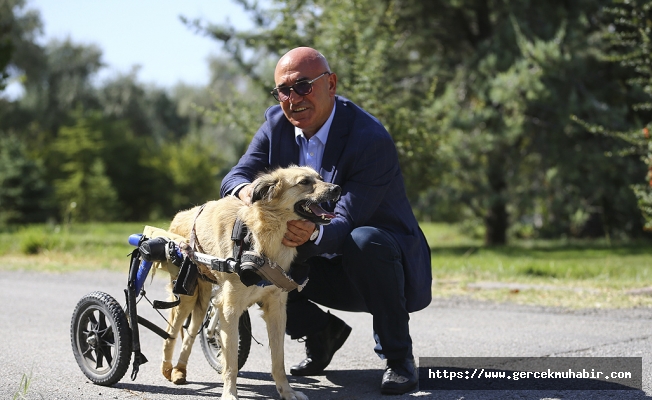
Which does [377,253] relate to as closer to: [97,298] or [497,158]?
[97,298]

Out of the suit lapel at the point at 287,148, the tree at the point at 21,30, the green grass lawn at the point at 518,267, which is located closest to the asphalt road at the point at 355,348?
the green grass lawn at the point at 518,267

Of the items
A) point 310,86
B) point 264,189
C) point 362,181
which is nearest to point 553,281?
point 362,181

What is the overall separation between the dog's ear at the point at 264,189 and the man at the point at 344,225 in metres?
0.20

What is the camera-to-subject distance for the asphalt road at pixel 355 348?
4289 millimetres

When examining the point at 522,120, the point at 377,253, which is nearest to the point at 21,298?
the point at 377,253

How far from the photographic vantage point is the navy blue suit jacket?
4395mm

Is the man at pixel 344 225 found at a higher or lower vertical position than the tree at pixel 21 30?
lower

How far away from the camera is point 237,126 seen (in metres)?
13.1

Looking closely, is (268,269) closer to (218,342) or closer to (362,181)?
(362,181)

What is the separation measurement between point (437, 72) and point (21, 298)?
10461 mm

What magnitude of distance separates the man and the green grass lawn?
1.12 metres

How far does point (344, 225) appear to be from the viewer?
4.32 meters

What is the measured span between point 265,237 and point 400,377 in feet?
4.03

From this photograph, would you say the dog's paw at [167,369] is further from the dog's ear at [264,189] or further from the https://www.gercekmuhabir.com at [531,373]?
the https://www.gercekmuhabir.com at [531,373]
